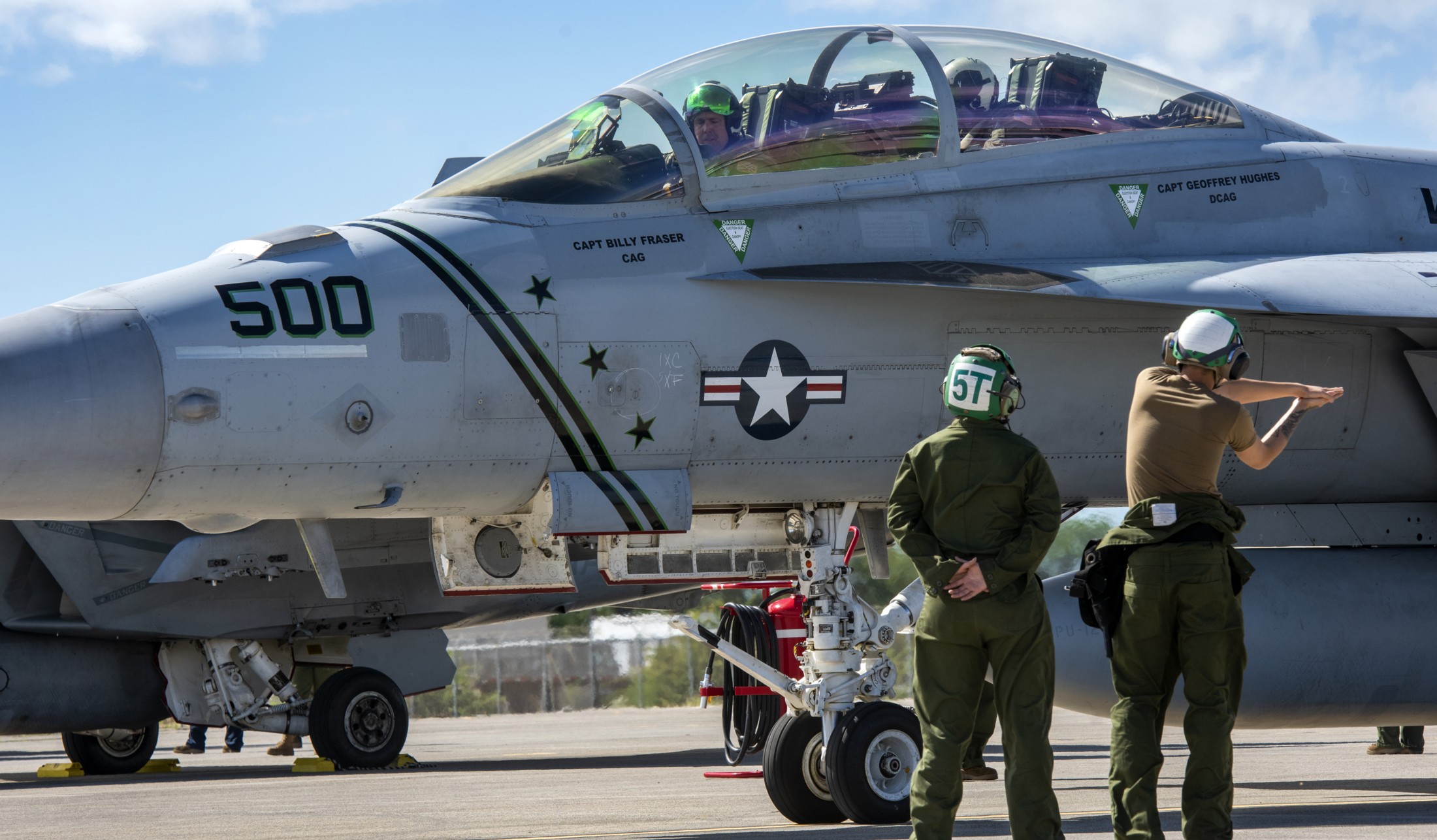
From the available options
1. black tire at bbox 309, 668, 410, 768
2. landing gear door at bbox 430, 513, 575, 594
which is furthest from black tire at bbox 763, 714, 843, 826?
black tire at bbox 309, 668, 410, 768

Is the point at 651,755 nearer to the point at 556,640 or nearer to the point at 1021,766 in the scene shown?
the point at 1021,766

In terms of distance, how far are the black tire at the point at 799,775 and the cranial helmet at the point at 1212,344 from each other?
2816 millimetres

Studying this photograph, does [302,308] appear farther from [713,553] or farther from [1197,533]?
[1197,533]

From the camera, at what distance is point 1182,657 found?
18.1 feet

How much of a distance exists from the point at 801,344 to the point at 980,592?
90.9 inches

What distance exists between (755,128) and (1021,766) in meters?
3.59

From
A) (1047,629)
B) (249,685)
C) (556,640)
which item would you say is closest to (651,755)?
(249,685)

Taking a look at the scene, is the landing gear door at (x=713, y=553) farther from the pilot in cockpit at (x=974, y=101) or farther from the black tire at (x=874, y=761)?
the pilot in cockpit at (x=974, y=101)

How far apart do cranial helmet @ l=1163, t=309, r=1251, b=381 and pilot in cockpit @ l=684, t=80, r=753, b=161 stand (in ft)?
8.50

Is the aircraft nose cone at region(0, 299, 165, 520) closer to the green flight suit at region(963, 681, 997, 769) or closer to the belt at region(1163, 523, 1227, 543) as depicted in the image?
the green flight suit at region(963, 681, 997, 769)

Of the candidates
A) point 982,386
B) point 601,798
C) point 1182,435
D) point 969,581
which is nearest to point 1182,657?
point 1182,435

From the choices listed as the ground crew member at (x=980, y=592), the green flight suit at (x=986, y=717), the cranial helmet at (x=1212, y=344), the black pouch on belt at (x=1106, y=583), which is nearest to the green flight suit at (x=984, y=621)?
the ground crew member at (x=980, y=592)

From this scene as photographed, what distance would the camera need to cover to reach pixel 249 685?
597 inches

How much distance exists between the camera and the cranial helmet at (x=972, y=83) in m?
7.80
